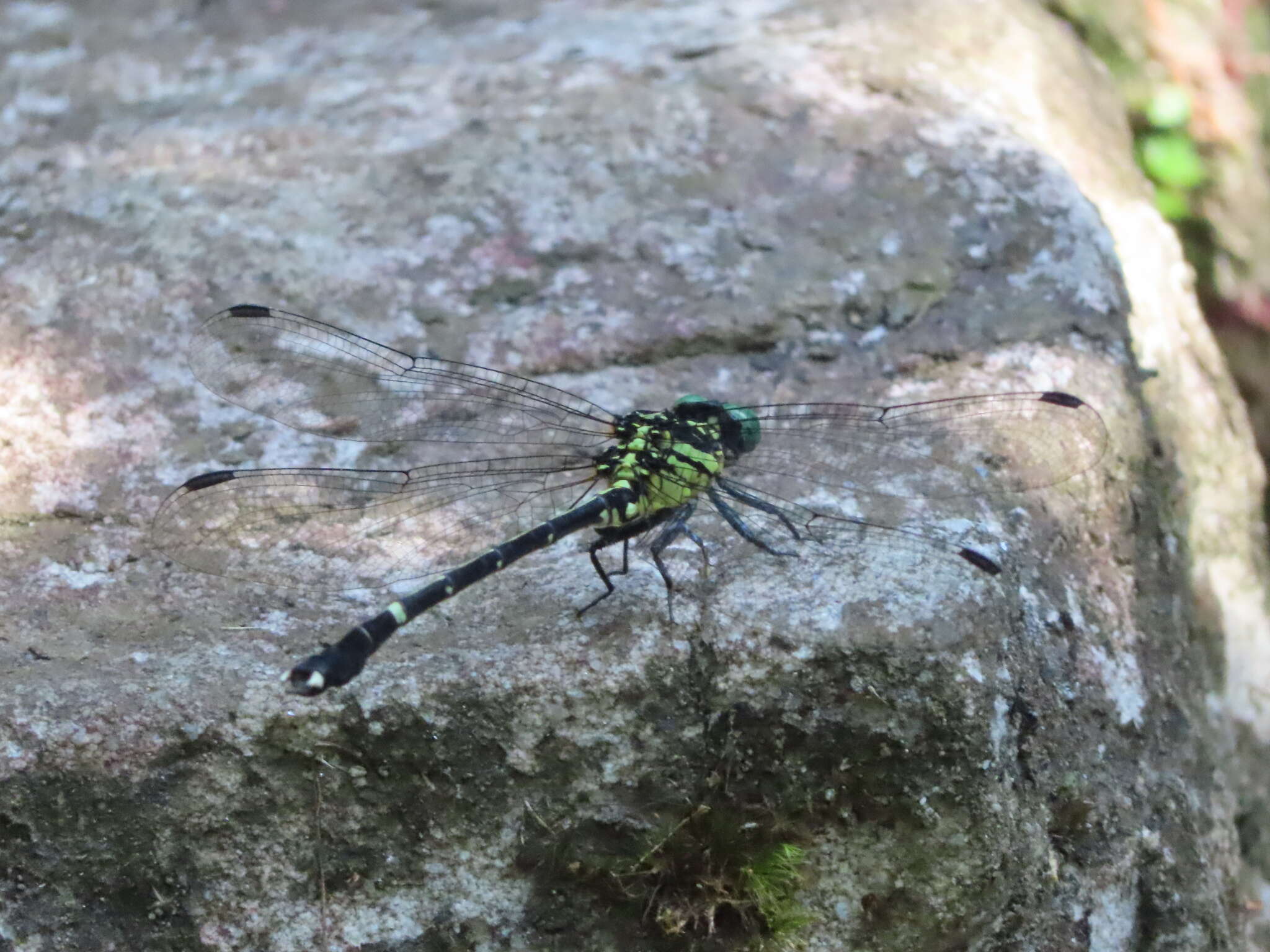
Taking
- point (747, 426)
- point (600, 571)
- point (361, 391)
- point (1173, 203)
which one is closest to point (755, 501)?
point (747, 426)

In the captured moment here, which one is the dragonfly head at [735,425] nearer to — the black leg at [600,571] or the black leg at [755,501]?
the black leg at [755,501]

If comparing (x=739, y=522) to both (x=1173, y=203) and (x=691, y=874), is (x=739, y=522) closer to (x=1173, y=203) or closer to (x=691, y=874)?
(x=691, y=874)

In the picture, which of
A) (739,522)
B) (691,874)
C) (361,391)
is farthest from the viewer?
(361,391)

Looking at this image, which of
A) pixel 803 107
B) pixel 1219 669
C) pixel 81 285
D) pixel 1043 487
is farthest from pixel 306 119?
pixel 1219 669

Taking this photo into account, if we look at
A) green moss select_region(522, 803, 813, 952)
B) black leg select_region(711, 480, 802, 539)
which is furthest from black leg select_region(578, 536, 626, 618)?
green moss select_region(522, 803, 813, 952)

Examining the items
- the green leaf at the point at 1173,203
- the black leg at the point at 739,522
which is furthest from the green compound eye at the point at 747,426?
the green leaf at the point at 1173,203

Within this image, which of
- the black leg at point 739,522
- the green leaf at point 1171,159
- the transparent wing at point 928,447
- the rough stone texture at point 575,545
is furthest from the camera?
the green leaf at point 1171,159
